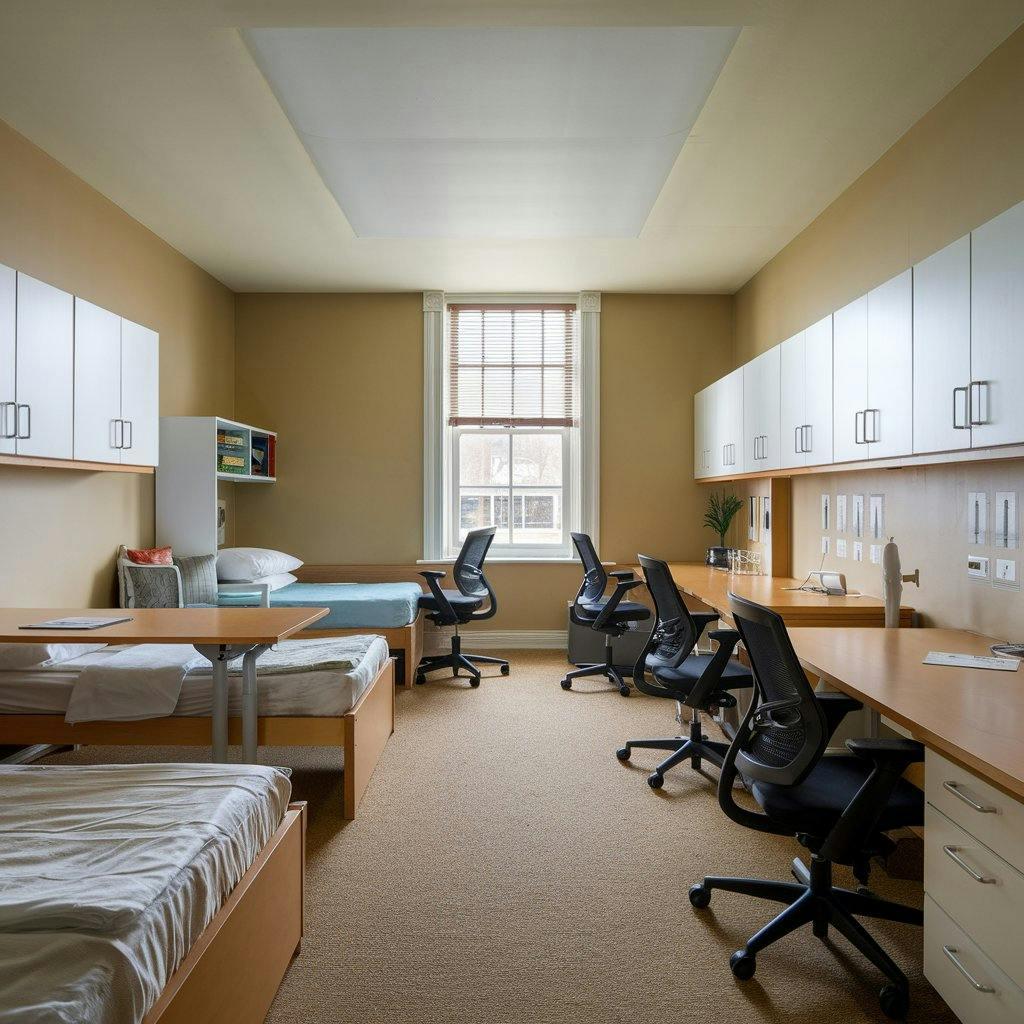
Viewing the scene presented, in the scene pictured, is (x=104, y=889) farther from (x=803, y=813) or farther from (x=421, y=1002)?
(x=803, y=813)

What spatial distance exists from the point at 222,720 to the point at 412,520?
11.4ft

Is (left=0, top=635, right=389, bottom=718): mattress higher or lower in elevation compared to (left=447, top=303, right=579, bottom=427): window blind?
lower

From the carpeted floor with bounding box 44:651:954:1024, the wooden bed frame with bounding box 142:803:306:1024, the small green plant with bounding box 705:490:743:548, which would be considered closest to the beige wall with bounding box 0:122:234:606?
the carpeted floor with bounding box 44:651:954:1024

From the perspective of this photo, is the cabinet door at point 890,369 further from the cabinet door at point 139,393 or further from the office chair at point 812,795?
the cabinet door at point 139,393

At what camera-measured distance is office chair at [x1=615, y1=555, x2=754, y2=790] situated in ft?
10.3

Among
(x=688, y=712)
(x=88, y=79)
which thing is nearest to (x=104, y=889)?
(x=88, y=79)

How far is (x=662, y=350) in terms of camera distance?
633cm

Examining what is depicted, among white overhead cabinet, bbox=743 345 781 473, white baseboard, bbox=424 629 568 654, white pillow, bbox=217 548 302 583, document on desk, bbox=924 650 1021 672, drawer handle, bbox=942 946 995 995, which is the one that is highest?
white overhead cabinet, bbox=743 345 781 473

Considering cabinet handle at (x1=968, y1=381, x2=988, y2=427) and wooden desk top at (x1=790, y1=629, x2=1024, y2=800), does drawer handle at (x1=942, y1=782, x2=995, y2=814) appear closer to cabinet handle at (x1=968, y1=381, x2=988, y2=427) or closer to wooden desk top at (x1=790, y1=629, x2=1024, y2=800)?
wooden desk top at (x1=790, y1=629, x2=1024, y2=800)

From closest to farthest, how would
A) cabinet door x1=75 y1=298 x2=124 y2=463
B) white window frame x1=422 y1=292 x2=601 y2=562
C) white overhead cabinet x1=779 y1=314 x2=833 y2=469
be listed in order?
cabinet door x1=75 y1=298 x2=124 y2=463 → white overhead cabinet x1=779 y1=314 x2=833 y2=469 → white window frame x1=422 y1=292 x2=601 y2=562

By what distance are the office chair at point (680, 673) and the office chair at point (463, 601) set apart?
1810 millimetres

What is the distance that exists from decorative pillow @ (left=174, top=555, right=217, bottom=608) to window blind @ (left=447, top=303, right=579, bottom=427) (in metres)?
2.31

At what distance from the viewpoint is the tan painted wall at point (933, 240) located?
2791 mm

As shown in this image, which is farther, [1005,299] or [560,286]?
[560,286]
